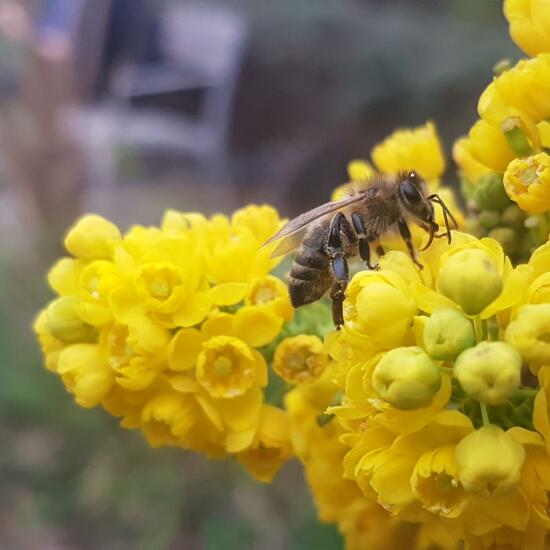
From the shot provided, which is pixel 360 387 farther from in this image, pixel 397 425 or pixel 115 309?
pixel 115 309

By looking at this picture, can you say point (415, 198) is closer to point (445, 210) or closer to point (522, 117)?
point (445, 210)

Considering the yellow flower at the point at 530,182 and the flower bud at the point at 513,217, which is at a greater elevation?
the yellow flower at the point at 530,182

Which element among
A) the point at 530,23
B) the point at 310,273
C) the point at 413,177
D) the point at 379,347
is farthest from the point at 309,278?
the point at 530,23

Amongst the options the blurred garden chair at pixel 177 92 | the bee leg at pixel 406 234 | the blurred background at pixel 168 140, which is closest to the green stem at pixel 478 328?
the bee leg at pixel 406 234

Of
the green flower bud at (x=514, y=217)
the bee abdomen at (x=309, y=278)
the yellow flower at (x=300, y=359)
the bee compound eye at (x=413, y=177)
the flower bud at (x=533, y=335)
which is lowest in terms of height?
the yellow flower at (x=300, y=359)

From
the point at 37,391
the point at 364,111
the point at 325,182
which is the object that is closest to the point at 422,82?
the point at 364,111

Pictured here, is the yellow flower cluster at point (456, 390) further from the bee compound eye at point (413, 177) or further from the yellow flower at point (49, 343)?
the yellow flower at point (49, 343)
